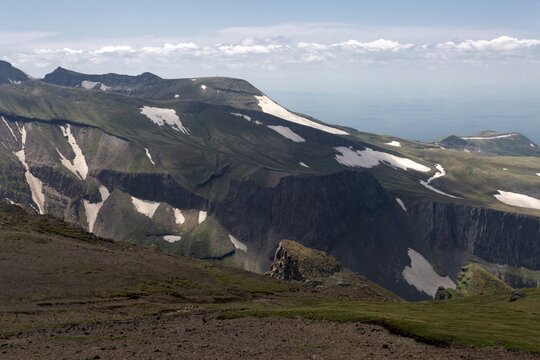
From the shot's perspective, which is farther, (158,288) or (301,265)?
(301,265)

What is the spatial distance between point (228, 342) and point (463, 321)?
1252 inches

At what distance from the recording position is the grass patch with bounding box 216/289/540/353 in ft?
157

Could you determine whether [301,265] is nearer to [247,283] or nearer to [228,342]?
[247,283]

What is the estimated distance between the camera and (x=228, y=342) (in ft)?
166

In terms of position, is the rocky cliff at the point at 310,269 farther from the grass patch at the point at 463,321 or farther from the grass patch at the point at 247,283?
the grass patch at the point at 463,321

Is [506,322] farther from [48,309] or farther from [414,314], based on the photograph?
[48,309]

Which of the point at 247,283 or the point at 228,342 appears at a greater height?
the point at 228,342

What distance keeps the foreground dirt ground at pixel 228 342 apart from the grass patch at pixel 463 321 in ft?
5.33

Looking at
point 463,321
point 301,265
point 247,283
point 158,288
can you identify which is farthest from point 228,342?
point 301,265

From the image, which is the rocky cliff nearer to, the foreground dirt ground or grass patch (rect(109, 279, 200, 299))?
grass patch (rect(109, 279, 200, 299))

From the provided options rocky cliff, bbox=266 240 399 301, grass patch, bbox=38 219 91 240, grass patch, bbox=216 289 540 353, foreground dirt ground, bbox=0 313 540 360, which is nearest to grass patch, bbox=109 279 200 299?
foreground dirt ground, bbox=0 313 540 360

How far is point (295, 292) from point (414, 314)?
44527 millimetres

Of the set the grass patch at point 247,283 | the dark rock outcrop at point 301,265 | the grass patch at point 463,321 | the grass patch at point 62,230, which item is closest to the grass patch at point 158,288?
the grass patch at point 247,283

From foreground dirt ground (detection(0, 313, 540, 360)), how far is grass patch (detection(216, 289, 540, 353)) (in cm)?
162
